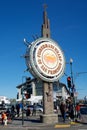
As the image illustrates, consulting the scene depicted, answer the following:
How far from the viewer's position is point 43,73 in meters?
25.8

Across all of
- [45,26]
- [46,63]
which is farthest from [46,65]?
[45,26]

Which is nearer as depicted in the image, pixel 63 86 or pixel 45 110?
pixel 45 110

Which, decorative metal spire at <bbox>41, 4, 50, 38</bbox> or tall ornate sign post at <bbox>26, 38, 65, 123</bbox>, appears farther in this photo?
decorative metal spire at <bbox>41, 4, 50, 38</bbox>

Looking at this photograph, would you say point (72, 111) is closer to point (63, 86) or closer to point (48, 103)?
point (48, 103)

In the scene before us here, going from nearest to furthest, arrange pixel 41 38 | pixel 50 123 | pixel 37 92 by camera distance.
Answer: pixel 50 123
pixel 41 38
pixel 37 92

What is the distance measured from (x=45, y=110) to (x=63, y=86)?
61637 mm

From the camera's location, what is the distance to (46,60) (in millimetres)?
26406

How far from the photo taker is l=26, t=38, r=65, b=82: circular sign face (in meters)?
25.4

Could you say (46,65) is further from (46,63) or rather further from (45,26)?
(45,26)

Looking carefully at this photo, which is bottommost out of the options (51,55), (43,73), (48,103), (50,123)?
(50,123)

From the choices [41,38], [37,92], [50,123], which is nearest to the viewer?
[50,123]

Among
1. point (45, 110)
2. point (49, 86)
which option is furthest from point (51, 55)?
point (45, 110)

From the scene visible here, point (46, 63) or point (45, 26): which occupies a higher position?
point (45, 26)

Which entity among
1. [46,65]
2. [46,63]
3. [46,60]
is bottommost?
[46,65]
